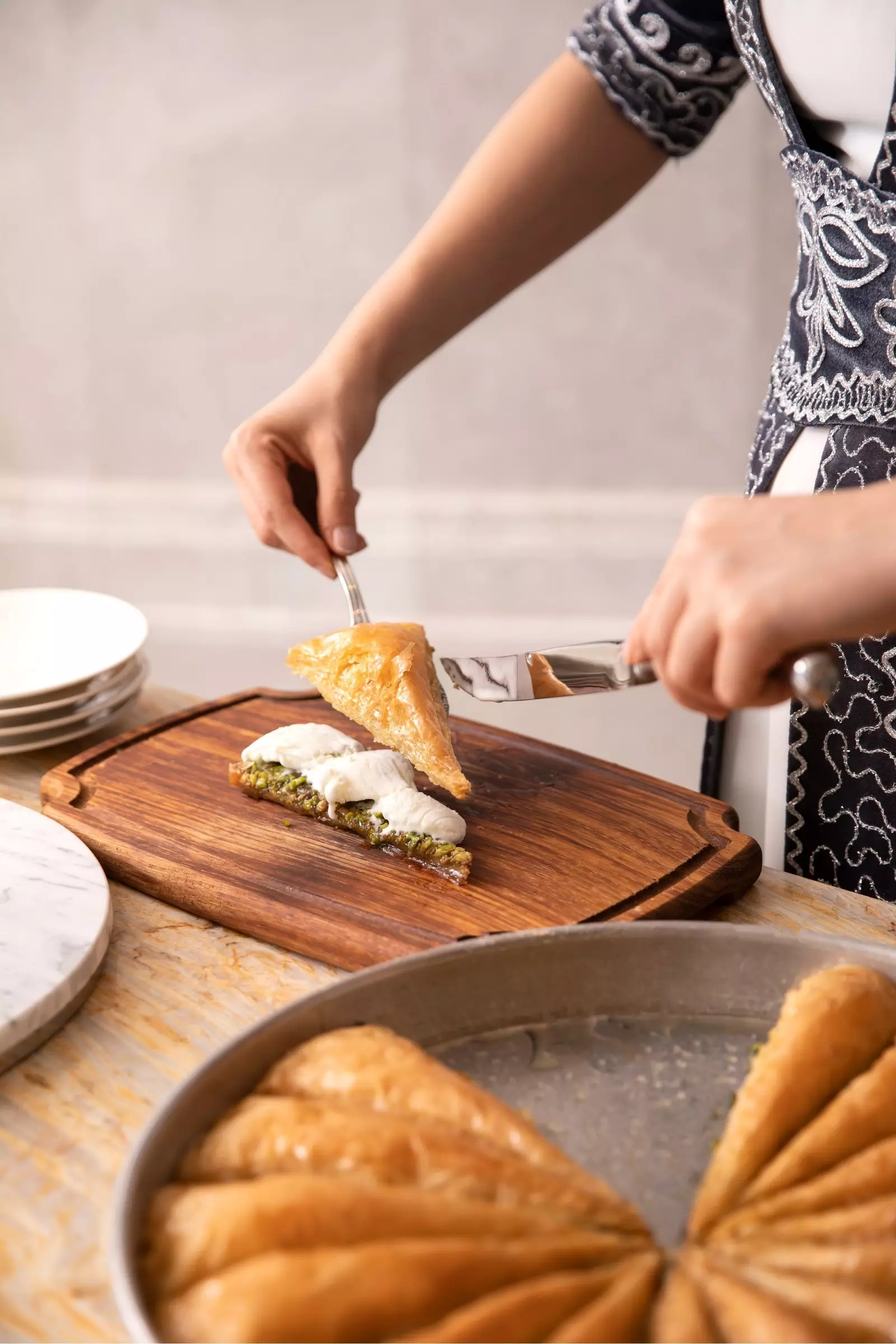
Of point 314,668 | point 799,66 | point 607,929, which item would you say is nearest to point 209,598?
point 314,668

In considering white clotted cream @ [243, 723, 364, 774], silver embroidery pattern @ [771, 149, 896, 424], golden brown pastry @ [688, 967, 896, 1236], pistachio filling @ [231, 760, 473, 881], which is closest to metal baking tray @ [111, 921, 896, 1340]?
golden brown pastry @ [688, 967, 896, 1236]

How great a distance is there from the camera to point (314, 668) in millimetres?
1518

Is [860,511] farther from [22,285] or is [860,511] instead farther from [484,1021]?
[22,285]

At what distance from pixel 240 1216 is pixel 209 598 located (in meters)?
3.93

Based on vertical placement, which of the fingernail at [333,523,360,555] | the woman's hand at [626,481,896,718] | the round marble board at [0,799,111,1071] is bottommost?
the round marble board at [0,799,111,1071]

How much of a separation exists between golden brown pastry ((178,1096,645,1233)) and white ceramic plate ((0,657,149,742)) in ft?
2.88

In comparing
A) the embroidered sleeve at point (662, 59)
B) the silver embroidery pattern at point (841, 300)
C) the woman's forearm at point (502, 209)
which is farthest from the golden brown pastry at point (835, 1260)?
the embroidered sleeve at point (662, 59)

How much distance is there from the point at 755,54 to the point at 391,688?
0.79 metres

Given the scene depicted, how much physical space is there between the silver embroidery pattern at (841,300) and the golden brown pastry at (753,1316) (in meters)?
0.96

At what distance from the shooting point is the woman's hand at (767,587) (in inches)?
32.2

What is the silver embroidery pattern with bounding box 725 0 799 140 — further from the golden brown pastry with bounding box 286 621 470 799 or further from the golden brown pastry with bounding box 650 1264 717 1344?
the golden brown pastry with bounding box 650 1264 717 1344

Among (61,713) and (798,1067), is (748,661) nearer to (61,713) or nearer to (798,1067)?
(798,1067)

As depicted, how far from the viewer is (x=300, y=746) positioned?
1.40 metres

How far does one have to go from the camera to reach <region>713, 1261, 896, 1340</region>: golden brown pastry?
0.62 metres
